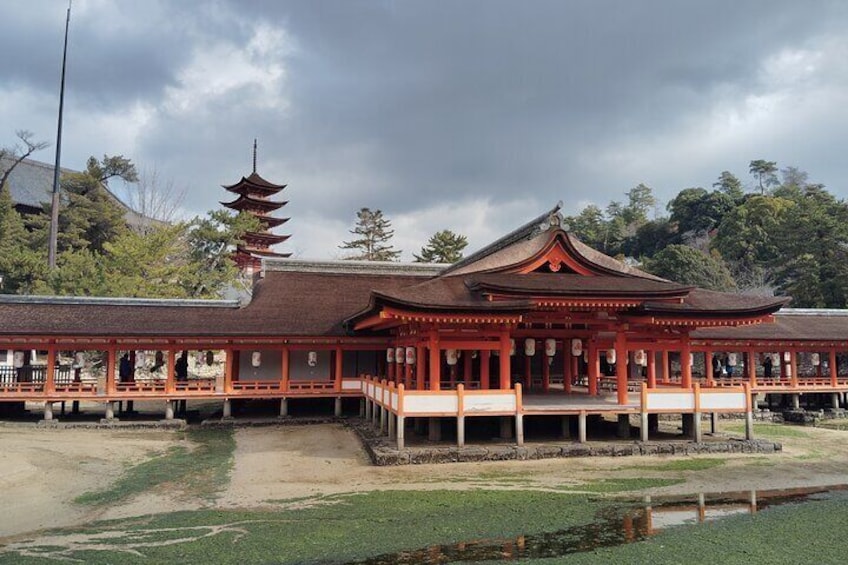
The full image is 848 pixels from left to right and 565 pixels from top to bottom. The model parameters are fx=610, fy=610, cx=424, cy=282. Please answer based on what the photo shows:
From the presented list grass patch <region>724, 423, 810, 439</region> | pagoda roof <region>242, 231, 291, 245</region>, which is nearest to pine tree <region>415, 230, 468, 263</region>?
pagoda roof <region>242, 231, 291, 245</region>

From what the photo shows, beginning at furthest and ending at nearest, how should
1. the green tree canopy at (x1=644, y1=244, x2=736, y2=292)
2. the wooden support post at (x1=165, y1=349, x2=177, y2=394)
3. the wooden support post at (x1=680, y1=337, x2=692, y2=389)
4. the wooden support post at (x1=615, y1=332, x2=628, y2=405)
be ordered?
the green tree canopy at (x1=644, y1=244, x2=736, y2=292) → the wooden support post at (x1=165, y1=349, x2=177, y2=394) → the wooden support post at (x1=680, y1=337, x2=692, y2=389) → the wooden support post at (x1=615, y1=332, x2=628, y2=405)

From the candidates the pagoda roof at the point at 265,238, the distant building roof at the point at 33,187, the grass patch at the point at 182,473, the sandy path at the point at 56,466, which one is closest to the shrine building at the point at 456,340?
the sandy path at the point at 56,466

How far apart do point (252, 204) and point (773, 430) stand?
39537mm

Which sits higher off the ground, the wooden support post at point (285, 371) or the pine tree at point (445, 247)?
the pine tree at point (445, 247)

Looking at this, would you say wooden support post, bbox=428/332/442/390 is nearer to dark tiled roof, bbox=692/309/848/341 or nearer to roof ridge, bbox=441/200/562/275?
roof ridge, bbox=441/200/562/275

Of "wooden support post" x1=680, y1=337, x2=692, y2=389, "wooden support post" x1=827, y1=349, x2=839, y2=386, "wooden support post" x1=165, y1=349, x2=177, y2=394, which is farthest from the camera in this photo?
"wooden support post" x1=827, y1=349, x2=839, y2=386

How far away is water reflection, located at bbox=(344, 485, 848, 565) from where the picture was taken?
8.87 metres

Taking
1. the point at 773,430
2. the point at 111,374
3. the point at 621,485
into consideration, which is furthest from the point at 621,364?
the point at 111,374

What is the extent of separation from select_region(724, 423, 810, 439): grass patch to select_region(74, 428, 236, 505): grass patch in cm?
1665

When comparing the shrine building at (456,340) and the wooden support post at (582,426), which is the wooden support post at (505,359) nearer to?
the shrine building at (456,340)

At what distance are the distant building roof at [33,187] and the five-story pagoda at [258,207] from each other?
7.12 meters

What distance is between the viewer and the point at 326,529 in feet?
32.7

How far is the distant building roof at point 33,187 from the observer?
4731 cm

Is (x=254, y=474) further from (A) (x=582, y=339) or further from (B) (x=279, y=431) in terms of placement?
(A) (x=582, y=339)
